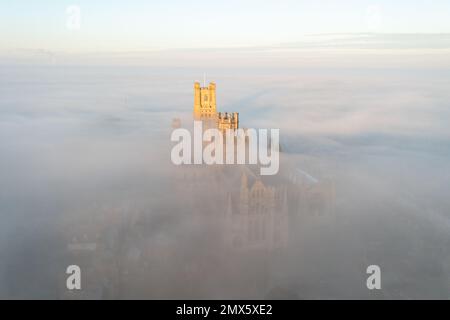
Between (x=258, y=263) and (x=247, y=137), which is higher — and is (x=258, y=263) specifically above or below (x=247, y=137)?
below

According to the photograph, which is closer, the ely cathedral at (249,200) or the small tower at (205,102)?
the ely cathedral at (249,200)

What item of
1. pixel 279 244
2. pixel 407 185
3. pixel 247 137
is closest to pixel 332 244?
pixel 279 244

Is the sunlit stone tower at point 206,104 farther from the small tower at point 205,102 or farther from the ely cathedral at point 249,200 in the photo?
the ely cathedral at point 249,200

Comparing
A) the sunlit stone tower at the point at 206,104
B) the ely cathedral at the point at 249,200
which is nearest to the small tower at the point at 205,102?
the sunlit stone tower at the point at 206,104

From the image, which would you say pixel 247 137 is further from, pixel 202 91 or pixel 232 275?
pixel 232 275

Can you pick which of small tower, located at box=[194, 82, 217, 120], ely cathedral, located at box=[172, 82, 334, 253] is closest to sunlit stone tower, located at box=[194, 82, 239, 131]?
small tower, located at box=[194, 82, 217, 120]

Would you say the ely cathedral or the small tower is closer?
the ely cathedral

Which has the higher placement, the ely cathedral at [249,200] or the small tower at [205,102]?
the small tower at [205,102]

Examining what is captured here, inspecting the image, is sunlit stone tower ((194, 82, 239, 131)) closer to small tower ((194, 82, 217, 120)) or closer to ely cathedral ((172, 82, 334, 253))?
small tower ((194, 82, 217, 120))
